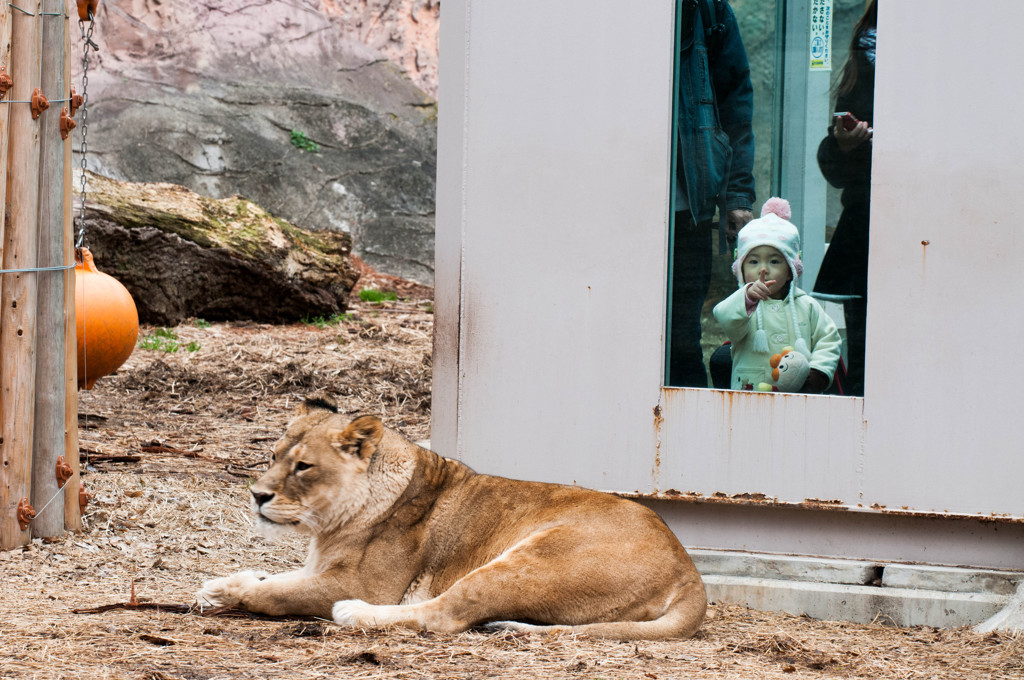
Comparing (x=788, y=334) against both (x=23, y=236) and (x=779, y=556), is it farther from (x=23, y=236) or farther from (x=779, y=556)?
(x=23, y=236)

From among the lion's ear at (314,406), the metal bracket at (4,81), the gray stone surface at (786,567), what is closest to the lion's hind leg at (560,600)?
the lion's ear at (314,406)

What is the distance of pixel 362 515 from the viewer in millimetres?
4246

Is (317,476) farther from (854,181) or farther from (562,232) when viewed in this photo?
(854,181)

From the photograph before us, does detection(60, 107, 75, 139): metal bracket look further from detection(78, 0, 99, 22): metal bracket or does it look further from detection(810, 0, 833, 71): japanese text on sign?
detection(810, 0, 833, 71): japanese text on sign

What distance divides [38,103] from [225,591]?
2.33 m

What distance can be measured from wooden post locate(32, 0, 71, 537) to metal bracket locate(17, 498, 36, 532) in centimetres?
8

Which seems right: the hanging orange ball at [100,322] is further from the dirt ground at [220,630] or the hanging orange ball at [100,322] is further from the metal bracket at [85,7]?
the metal bracket at [85,7]

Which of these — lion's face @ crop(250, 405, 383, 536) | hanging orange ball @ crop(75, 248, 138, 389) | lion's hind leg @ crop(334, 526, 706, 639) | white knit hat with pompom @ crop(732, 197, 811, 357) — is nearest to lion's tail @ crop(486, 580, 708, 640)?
lion's hind leg @ crop(334, 526, 706, 639)

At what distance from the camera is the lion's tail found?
149 inches

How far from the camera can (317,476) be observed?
165 inches

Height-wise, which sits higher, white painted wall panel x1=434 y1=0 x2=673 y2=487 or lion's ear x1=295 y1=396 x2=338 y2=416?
white painted wall panel x1=434 y1=0 x2=673 y2=487

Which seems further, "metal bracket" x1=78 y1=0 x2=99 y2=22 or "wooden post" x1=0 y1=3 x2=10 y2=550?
"metal bracket" x1=78 y1=0 x2=99 y2=22

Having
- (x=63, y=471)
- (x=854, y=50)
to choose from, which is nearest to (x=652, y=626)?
(x=854, y=50)

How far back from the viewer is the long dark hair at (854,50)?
15.5ft
